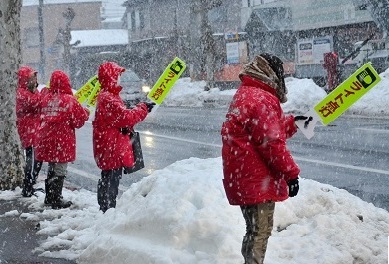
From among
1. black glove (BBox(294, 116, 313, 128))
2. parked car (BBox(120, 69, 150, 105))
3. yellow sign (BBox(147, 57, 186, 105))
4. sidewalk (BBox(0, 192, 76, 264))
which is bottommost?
parked car (BBox(120, 69, 150, 105))

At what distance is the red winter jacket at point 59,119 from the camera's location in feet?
24.9

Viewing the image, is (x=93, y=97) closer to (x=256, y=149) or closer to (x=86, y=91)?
(x=86, y=91)

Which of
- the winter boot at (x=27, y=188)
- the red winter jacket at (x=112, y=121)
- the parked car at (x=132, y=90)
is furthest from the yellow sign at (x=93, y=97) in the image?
the parked car at (x=132, y=90)

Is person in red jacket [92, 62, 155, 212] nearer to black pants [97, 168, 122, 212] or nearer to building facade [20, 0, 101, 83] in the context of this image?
black pants [97, 168, 122, 212]

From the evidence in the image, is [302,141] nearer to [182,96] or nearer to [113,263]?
[113,263]

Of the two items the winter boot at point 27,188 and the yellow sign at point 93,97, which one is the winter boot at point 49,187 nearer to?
the winter boot at point 27,188

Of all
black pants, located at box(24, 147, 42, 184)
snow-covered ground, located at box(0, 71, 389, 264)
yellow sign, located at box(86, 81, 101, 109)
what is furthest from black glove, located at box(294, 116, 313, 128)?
black pants, located at box(24, 147, 42, 184)

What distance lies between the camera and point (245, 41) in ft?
120

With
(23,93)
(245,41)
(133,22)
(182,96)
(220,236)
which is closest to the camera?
(220,236)

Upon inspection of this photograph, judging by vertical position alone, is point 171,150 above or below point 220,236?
below

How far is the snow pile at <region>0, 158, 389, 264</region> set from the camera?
5.16 metres

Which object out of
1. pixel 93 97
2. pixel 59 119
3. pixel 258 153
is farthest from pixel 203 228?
pixel 59 119

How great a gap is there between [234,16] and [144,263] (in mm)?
44210

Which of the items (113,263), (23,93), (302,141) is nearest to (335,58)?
(302,141)
